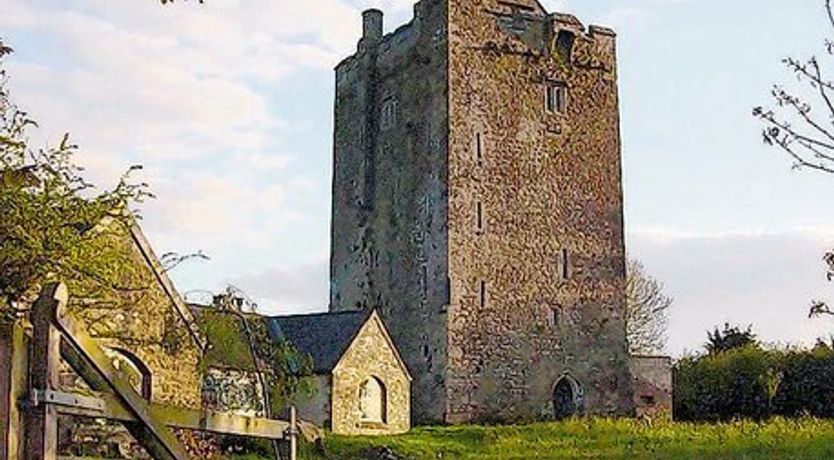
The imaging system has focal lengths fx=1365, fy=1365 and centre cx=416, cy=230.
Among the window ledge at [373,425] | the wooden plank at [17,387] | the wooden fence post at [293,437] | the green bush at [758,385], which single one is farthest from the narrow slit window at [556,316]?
the wooden plank at [17,387]

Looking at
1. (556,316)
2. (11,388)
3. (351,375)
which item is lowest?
(11,388)

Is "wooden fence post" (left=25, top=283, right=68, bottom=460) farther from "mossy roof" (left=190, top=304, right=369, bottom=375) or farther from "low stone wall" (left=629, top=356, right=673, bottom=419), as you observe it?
"low stone wall" (left=629, top=356, right=673, bottom=419)

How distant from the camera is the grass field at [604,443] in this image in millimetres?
25391

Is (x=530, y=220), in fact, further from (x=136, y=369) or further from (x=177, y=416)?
(x=177, y=416)

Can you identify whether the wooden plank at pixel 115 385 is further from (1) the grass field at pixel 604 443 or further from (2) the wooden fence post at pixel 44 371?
(1) the grass field at pixel 604 443

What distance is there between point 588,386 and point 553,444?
1524 centimetres

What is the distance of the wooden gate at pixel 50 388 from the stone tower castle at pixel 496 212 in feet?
119

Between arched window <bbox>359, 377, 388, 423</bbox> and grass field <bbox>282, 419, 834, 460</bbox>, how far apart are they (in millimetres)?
1337

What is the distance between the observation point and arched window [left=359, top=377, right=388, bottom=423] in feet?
127

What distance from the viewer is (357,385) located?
38.5 metres

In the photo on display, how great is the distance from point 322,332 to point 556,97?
44.2ft

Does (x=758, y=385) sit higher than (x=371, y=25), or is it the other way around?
(x=371, y=25)

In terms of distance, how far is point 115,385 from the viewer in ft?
22.1

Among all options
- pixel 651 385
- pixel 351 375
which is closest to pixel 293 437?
pixel 351 375
